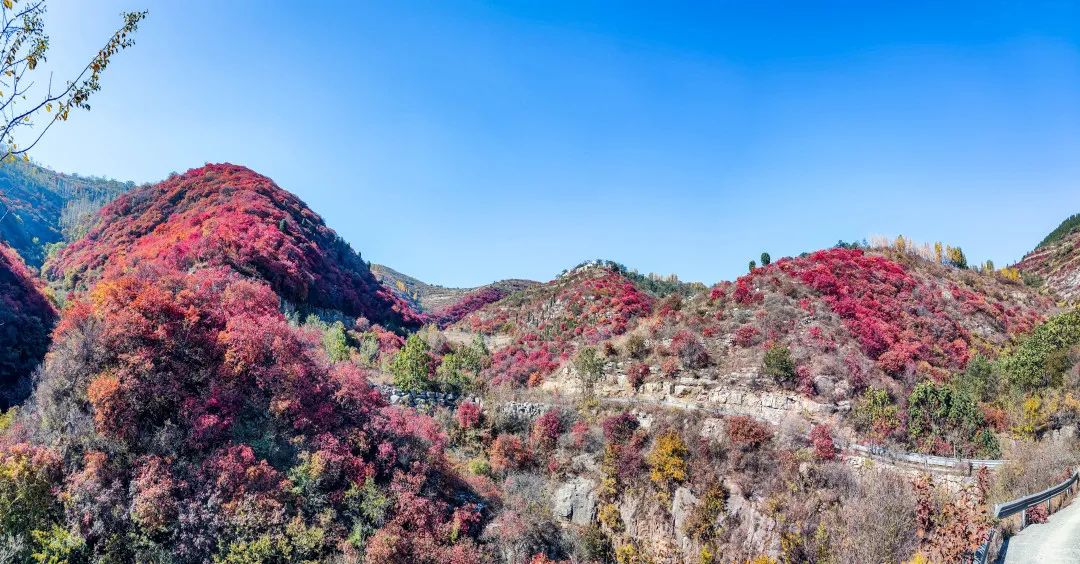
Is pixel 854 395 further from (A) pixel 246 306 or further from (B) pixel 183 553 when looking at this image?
(A) pixel 246 306

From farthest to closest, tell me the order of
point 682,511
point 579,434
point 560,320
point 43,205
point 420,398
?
point 43,205
point 560,320
point 420,398
point 579,434
point 682,511

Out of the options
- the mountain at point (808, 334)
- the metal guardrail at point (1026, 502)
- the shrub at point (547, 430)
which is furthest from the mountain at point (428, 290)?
the metal guardrail at point (1026, 502)

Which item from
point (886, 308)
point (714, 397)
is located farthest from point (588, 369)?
point (886, 308)

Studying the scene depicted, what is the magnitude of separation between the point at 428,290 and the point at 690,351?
100.0 meters

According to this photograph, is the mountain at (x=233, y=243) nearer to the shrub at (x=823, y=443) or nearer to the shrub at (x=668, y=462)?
the shrub at (x=668, y=462)

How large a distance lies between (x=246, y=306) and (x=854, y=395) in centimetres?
3081

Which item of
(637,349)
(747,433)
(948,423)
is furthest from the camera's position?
(637,349)

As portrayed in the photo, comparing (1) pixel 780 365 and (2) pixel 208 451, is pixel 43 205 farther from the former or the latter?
(1) pixel 780 365

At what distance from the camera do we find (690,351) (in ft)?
101

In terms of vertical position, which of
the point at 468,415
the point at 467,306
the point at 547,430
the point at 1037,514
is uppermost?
the point at 467,306

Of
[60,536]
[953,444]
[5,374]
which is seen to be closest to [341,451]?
[60,536]

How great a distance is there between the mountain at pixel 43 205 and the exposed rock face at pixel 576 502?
2460 inches

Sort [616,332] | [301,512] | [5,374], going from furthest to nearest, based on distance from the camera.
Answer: [616,332], [5,374], [301,512]

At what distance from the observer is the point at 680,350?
31.1 m
